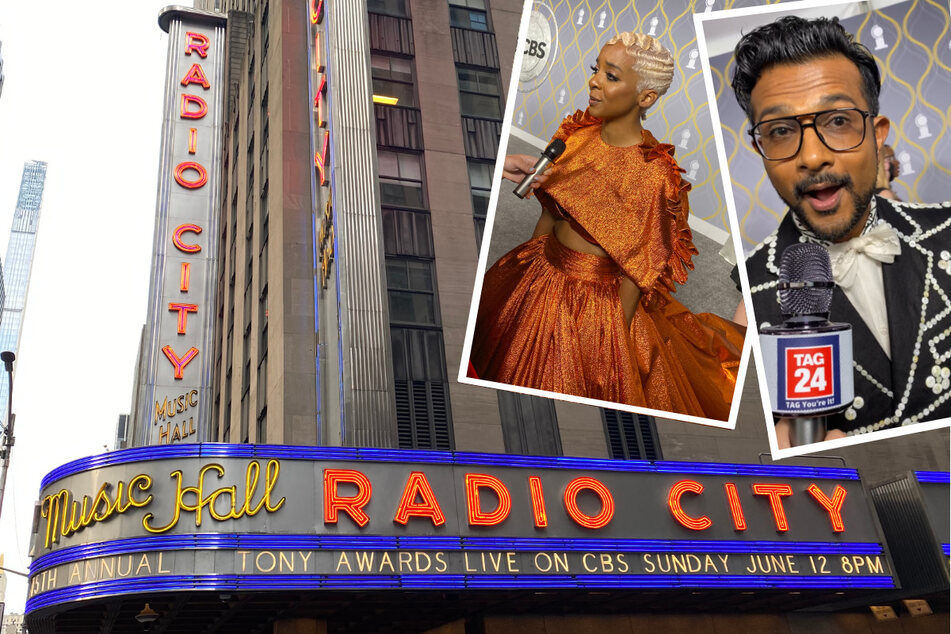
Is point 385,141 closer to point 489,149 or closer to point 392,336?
point 489,149

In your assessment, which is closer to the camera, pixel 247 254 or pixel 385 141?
pixel 385 141

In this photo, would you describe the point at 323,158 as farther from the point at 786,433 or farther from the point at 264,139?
the point at 786,433

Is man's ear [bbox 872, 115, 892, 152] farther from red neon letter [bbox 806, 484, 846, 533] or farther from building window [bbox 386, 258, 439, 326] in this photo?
building window [bbox 386, 258, 439, 326]

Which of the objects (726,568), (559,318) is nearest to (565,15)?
(559,318)

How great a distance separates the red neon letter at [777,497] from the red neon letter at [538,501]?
5.77 metres

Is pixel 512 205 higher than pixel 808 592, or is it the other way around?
pixel 512 205

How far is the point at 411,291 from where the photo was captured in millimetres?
28719

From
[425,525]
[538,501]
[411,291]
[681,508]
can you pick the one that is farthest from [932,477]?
[411,291]

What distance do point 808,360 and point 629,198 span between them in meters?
4.89

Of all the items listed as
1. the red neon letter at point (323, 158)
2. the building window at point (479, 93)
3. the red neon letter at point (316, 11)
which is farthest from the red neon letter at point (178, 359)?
the building window at point (479, 93)

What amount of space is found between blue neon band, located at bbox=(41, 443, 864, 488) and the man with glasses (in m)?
16.8

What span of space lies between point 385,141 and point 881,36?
26.5 m

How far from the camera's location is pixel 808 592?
80.3 ft

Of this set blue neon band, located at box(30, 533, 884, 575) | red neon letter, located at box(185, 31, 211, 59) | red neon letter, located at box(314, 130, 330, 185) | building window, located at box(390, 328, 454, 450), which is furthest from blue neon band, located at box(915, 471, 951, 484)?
red neon letter, located at box(185, 31, 211, 59)
